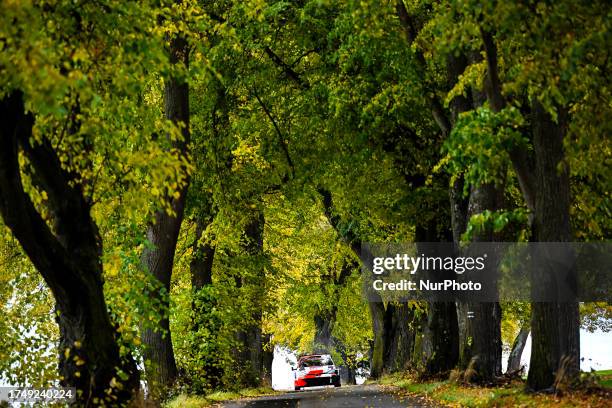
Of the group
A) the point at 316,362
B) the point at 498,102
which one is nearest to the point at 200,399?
the point at 498,102

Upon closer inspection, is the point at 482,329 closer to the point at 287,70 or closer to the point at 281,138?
the point at 281,138

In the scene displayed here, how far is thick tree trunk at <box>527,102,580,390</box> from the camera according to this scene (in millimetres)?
17750

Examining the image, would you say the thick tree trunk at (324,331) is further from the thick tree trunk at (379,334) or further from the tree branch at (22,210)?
the tree branch at (22,210)

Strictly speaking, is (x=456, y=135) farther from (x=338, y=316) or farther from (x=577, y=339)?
(x=338, y=316)

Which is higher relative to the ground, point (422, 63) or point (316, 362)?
point (422, 63)

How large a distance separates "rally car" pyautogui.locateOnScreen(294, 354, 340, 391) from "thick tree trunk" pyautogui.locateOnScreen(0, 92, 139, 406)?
1280 inches

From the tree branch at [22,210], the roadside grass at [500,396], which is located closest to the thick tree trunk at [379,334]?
the roadside grass at [500,396]

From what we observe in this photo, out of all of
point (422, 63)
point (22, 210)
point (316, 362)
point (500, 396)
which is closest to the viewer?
point (22, 210)

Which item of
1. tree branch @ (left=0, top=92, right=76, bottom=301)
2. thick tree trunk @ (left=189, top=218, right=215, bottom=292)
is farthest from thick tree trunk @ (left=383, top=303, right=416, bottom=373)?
tree branch @ (left=0, top=92, right=76, bottom=301)

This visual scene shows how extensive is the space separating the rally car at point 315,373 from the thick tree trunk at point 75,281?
3252 centimetres

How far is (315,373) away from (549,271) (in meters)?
30.5

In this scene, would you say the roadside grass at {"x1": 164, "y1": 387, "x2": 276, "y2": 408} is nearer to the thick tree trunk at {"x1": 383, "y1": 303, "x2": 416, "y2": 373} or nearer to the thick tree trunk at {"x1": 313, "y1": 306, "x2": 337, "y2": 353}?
the thick tree trunk at {"x1": 383, "y1": 303, "x2": 416, "y2": 373}

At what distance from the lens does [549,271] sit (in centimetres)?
1817

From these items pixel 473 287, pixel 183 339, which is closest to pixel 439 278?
pixel 473 287
